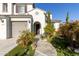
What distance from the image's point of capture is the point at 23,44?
1423cm

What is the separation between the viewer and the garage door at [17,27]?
15.1m

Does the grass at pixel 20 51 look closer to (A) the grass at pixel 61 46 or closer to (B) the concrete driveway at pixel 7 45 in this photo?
(B) the concrete driveway at pixel 7 45

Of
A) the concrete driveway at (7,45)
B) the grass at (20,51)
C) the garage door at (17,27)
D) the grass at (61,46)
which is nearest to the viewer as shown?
the grass at (20,51)

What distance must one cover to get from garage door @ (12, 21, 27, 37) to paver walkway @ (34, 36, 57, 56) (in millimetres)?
1393

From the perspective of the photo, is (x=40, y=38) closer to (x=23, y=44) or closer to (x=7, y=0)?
(x=23, y=44)

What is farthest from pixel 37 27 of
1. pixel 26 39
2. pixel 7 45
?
Answer: pixel 7 45

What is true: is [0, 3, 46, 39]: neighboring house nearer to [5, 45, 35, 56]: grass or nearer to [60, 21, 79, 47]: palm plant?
[5, 45, 35, 56]: grass

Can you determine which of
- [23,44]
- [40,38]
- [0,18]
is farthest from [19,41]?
[0,18]

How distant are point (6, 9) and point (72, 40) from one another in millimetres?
6882

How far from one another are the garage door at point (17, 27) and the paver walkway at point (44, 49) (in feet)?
4.57

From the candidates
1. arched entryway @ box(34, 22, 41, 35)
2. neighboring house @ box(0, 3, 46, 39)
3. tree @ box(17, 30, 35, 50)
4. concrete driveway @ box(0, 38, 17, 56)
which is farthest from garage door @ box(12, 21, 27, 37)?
arched entryway @ box(34, 22, 41, 35)

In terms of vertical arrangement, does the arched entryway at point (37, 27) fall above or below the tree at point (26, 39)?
above

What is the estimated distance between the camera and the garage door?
595 inches

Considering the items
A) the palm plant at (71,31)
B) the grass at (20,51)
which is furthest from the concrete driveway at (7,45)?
the palm plant at (71,31)
